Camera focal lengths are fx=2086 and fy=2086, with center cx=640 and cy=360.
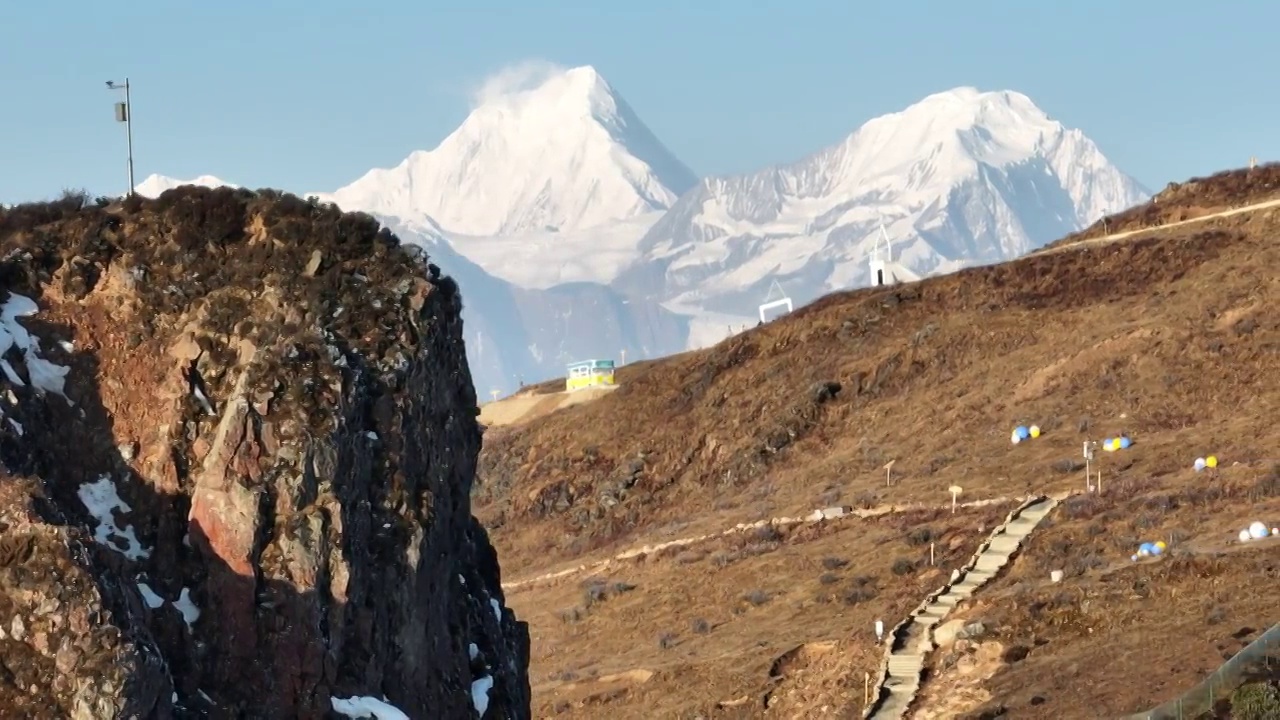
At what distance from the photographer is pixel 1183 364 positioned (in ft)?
292

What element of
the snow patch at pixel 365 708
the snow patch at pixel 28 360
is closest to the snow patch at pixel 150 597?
the snow patch at pixel 365 708

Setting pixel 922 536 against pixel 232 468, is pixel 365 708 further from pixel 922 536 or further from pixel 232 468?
pixel 922 536

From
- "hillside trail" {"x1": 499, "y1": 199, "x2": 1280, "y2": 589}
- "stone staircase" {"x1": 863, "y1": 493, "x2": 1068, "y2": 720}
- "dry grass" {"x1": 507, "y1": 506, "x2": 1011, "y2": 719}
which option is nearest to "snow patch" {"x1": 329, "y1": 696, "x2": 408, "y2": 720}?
"stone staircase" {"x1": 863, "y1": 493, "x2": 1068, "y2": 720}

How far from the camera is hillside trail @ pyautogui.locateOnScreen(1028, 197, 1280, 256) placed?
109475mm

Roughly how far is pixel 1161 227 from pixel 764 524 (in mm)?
41509

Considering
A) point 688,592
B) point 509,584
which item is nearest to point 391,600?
point 688,592

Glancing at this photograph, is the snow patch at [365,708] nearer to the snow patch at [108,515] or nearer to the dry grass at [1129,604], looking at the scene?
the snow patch at [108,515]

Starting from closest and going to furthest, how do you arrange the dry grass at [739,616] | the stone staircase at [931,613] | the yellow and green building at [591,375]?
the stone staircase at [931,613], the dry grass at [739,616], the yellow and green building at [591,375]

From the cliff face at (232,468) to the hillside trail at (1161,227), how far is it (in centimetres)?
8346

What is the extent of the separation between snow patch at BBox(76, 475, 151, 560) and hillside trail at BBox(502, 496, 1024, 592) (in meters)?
49.3

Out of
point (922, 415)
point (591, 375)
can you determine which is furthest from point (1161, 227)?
point (591, 375)

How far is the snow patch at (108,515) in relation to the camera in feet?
91.8

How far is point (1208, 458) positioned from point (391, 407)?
48187 millimetres

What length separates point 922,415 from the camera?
9656cm
